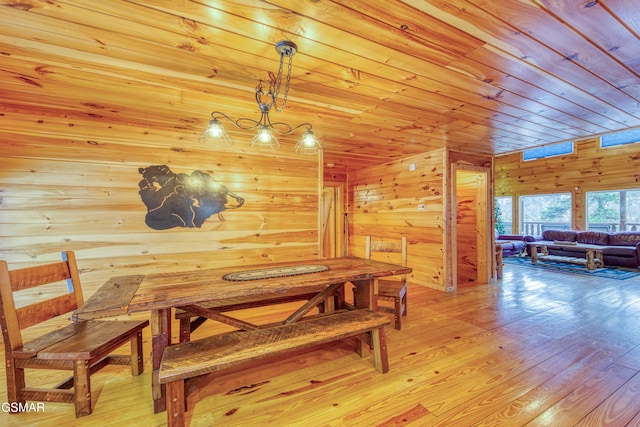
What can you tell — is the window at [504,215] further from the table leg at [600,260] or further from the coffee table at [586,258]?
the table leg at [600,260]

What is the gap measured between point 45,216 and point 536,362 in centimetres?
452

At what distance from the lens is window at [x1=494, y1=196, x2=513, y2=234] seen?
30.6 feet

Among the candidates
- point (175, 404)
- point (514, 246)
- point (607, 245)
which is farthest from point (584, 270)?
point (175, 404)

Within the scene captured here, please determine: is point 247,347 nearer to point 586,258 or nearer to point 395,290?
point 395,290

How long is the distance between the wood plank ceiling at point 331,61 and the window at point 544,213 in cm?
637

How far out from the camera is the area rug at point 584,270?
16.5 feet

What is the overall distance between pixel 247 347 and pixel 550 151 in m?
10.1

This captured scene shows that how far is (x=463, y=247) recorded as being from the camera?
16.5 feet

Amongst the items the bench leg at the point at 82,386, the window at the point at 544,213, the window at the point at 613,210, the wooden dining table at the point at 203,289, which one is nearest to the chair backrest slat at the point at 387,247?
the wooden dining table at the point at 203,289

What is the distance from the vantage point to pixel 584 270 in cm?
549

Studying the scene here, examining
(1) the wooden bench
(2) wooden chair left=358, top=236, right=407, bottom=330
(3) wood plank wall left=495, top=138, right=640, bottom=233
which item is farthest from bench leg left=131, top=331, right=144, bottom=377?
(3) wood plank wall left=495, top=138, right=640, bottom=233

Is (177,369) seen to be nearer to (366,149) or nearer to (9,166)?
(9,166)

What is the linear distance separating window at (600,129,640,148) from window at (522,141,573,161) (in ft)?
2.20

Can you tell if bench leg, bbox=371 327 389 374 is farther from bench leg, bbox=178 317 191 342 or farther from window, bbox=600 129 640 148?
window, bbox=600 129 640 148
